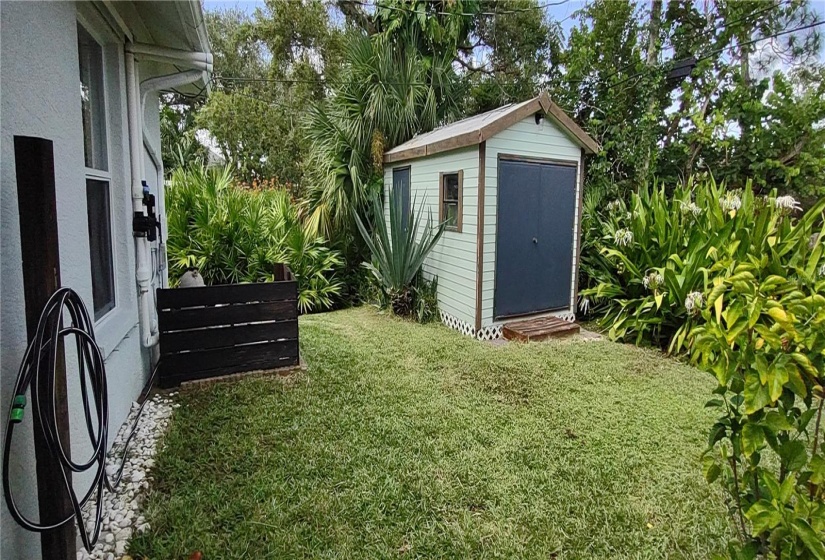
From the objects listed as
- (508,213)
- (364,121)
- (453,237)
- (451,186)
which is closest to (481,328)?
(453,237)

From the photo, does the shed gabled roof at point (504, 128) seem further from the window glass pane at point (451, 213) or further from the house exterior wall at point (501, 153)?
the window glass pane at point (451, 213)

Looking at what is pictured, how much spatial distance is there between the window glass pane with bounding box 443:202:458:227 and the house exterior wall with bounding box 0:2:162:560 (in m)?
3.67

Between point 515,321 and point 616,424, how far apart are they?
249 centimetres

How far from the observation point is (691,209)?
5.23 metres

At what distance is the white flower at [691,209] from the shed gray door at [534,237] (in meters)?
1.26

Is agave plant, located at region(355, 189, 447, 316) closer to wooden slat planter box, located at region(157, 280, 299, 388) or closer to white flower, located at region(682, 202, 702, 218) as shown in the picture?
wooden slat planter box, located at region(157, 280, 299, 388)

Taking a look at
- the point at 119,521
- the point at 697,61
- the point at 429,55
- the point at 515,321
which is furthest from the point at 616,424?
the point at 697,61

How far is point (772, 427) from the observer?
1298mm

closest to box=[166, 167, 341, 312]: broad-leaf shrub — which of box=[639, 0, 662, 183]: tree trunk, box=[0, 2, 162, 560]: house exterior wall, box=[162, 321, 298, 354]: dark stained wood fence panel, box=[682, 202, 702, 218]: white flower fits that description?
box=[162, 321, 298, 354]: dark stained wood fence panel

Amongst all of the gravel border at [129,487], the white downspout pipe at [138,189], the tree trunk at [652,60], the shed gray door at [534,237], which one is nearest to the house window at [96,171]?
the white downspout pipe at [138,189]

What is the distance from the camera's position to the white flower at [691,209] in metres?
5.20

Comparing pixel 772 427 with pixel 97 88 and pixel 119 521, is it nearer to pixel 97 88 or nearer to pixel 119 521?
pixel 119 521

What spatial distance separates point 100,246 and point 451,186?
4.15 meters

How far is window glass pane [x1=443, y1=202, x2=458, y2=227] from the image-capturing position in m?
5.87
